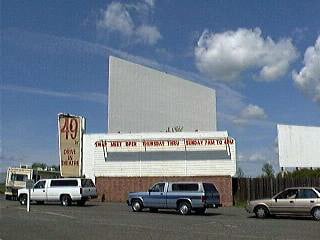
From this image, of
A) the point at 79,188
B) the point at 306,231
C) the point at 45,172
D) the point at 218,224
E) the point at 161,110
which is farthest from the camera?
the point at 161,110

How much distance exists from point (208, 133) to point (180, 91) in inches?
563

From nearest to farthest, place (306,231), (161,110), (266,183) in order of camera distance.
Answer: (306,231) → (266,183) → (161,110)

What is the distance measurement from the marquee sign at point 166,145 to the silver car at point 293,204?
16.1m

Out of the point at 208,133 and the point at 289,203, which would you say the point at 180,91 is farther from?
the point at 289,203

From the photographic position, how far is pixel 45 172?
50594mm

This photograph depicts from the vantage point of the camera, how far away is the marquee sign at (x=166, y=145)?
42.8m

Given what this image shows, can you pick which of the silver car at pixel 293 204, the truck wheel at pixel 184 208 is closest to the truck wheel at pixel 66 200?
the truck wheel at pixel 184 208

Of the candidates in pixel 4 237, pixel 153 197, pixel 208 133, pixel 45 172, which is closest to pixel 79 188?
pixel 153 197

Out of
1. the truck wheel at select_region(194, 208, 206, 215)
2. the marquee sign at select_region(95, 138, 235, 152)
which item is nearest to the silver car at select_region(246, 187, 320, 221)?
the truck wheel at select_region(194, 208, 206, 215)

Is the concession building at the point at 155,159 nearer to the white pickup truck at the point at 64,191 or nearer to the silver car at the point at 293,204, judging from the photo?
the white pickup truck at the point at 64,191

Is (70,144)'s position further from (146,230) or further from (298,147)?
(146,230)

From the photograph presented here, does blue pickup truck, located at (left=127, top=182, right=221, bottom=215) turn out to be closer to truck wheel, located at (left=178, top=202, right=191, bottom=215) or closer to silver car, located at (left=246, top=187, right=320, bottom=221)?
truck wheel, located at (left=178, top=202, right=191, bottom=215)

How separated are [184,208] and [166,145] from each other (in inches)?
599

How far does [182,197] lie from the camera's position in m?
29.1
